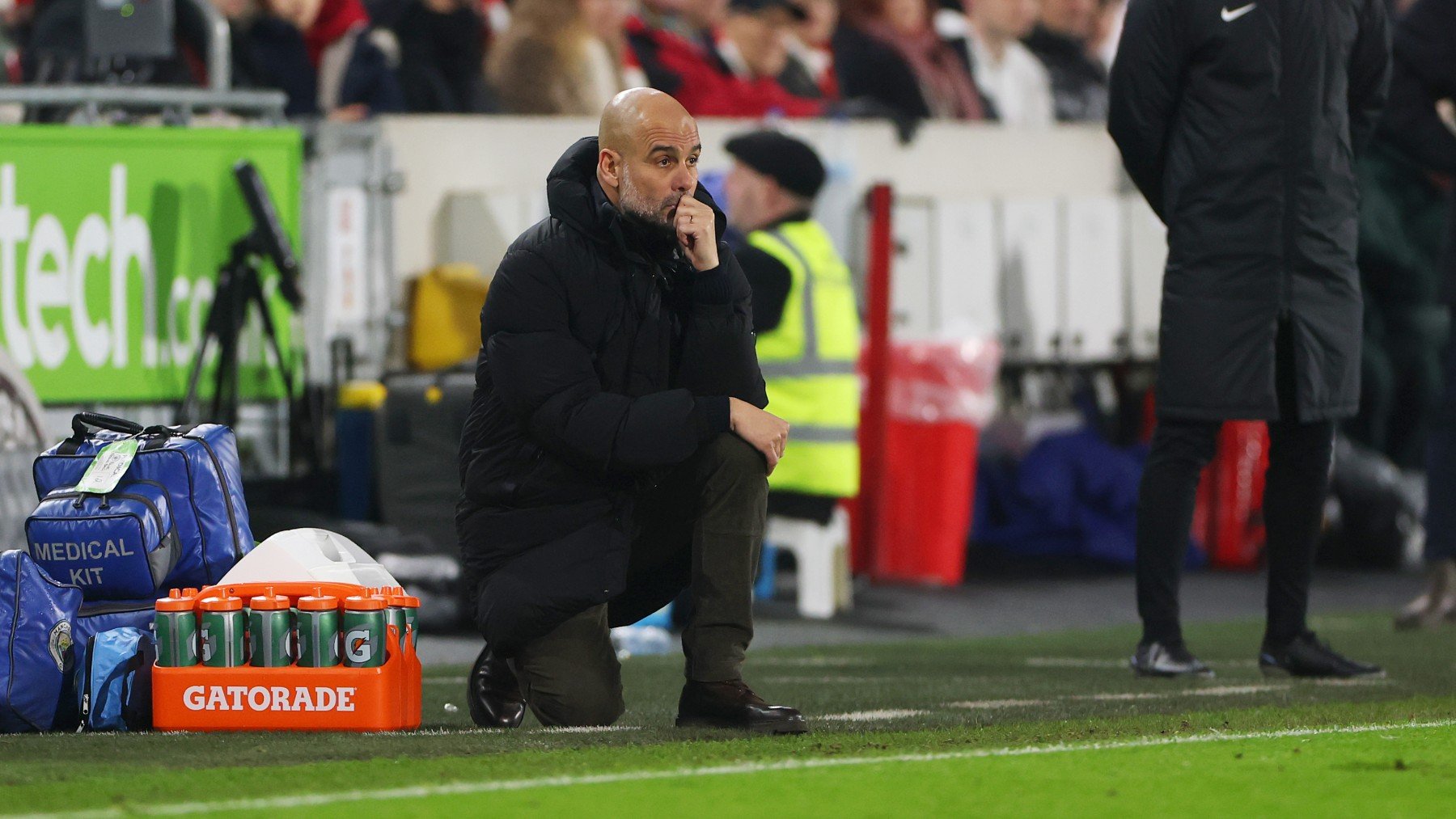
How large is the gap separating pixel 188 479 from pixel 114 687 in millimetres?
525

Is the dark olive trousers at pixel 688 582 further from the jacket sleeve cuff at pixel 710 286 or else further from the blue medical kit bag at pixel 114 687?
the blue medical kit bag at pixel 114 687

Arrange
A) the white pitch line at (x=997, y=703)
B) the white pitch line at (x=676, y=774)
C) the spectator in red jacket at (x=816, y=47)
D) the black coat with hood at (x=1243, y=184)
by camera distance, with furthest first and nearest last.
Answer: the spectator in red jacket at (x=816, y=47)
the black coat with hood at (x=1243, y=184)
the white pitch line at (x=997, y=703)
the white pitch line at (x=676, y=774)

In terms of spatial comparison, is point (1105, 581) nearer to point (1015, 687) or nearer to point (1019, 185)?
point (1019, 185)

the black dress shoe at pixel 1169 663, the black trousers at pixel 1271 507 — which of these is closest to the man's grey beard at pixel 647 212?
the black trousers at pixel 1271 507

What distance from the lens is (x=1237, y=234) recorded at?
20.6 ft

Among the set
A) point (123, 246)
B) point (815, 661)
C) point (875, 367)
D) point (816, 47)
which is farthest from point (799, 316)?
point (816, 47)

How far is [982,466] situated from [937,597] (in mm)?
1994

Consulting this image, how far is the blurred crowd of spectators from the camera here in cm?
1053

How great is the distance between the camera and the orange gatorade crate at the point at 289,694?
497cm

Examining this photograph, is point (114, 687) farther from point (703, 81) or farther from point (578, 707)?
point (703, 81)

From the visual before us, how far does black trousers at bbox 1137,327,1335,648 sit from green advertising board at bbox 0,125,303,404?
3895mm

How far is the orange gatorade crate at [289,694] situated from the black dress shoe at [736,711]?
23.9 inches

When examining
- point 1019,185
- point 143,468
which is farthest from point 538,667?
point 1019,185

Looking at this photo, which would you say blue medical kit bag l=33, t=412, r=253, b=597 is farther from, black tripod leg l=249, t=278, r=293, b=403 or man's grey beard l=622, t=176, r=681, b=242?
black tripod leg l=249, t=278, r=293, b=403
